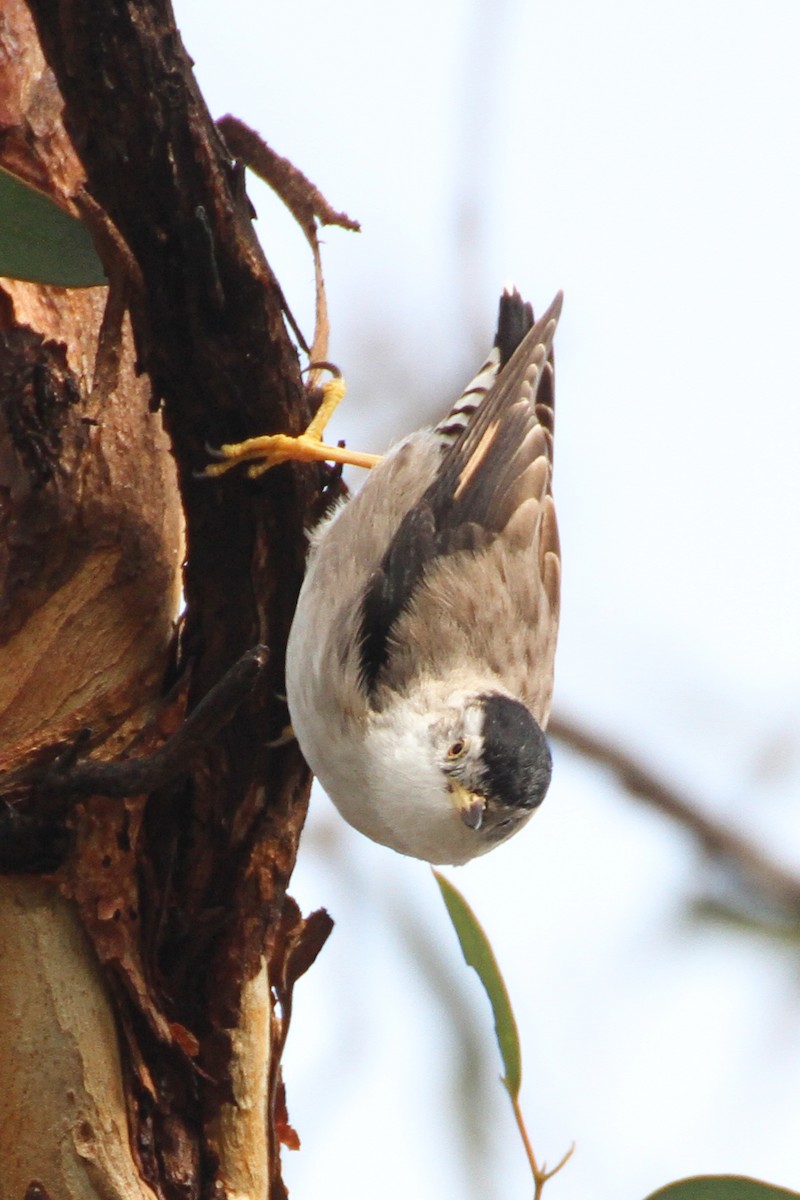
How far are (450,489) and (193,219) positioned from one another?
3.71 feet

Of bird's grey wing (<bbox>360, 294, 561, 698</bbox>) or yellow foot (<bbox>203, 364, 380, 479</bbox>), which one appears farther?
bird's grey wing (<bbox>360, 294, 561, 698</bbox>)

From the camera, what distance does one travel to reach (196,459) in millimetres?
2197

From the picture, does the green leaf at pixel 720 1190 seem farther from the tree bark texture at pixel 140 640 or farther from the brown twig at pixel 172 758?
the brown twig at pixel 172 758

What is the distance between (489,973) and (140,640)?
2.65 feet

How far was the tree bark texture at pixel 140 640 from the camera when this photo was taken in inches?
74.2

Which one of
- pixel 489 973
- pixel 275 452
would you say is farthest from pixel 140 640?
pixel 489 973

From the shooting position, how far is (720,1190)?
1937 mm

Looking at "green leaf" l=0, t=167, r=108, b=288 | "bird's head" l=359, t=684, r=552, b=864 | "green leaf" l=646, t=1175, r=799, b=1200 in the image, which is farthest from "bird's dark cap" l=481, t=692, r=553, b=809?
"green leaf" l=0, t=167, r=108, b=288

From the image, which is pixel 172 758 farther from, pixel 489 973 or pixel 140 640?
pixel 489 973

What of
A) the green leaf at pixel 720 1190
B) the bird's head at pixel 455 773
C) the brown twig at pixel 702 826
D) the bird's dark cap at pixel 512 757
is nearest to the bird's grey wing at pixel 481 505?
the bird's head at pixel 455 773

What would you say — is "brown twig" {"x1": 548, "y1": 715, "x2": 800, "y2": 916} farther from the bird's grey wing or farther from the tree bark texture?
the tree bark texture

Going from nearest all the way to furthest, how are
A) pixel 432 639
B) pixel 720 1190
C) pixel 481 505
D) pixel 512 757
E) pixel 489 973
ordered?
pixel 720 1190
pixel 489 973
pixel 512 757
pixel 432 639
pixel 481 505

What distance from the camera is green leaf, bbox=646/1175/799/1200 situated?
191cm

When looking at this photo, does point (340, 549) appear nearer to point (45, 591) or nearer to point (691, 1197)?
point (45, 591)
